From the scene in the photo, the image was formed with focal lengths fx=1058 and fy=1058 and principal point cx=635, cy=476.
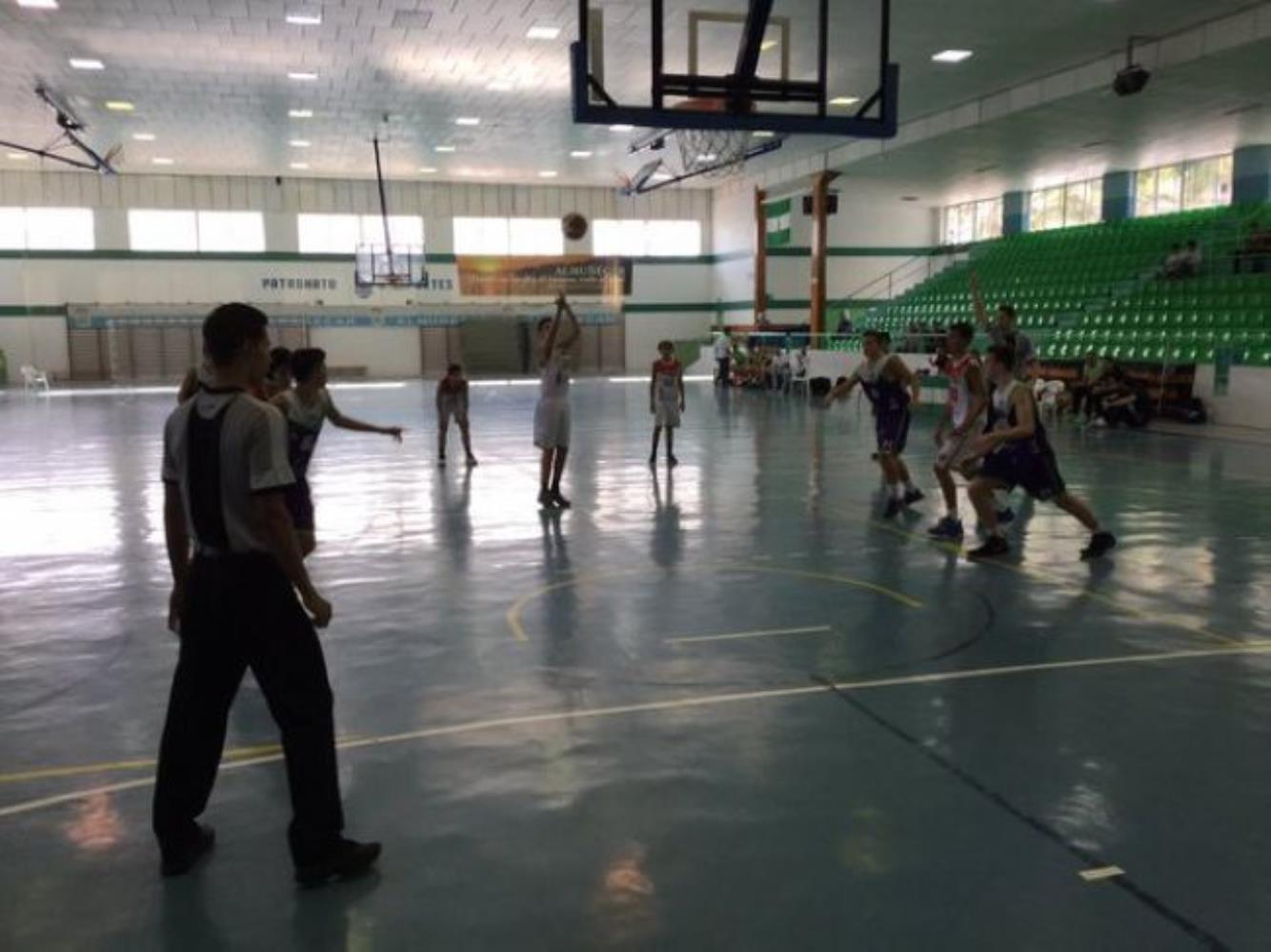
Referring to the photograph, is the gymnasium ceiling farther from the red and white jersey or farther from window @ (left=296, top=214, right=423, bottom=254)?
window @ (left=296, top=214, right=423, bottom=254)

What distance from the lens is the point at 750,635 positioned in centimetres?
623

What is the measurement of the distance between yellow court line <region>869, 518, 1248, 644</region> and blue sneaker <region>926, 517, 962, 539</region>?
11 centimetres

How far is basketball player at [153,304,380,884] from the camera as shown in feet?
11.0

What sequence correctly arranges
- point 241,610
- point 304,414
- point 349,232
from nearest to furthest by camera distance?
point 241,610
point 304,414
point 349,232

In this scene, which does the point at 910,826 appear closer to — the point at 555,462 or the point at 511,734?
the point at 511,734

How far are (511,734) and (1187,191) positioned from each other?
98.4 ft

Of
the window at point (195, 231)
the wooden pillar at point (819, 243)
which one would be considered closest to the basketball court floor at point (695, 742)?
the wooden pillar at point (819, 243)

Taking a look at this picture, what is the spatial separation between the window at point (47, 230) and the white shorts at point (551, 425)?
32.8 metres

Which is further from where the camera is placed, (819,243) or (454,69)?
(819,243)

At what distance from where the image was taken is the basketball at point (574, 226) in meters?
39.5

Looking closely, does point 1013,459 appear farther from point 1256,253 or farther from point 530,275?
point 530,275

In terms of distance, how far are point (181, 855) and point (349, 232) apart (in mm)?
38533

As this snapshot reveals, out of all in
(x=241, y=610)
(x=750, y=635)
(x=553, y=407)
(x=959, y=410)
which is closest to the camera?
(x=241, y=610)

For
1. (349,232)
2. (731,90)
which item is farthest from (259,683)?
(349,232)
